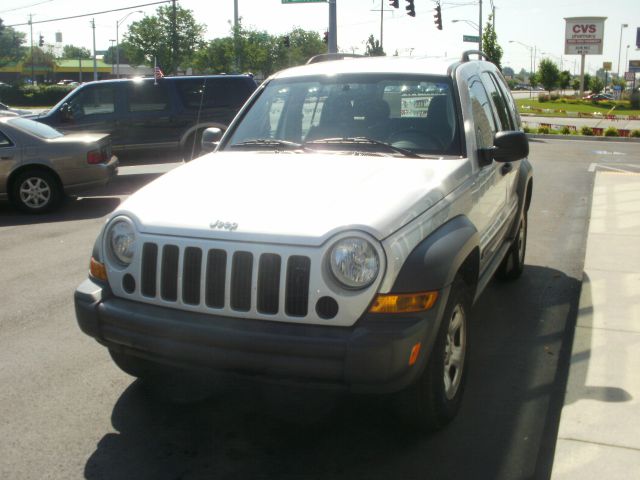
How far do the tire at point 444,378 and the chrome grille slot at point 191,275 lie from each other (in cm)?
109

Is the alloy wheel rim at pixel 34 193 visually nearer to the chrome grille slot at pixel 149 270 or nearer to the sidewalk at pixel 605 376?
the sidewalk at pixel 605 376

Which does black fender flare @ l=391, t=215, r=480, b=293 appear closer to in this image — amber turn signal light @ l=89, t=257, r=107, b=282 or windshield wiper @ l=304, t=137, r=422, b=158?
windshield wiper @ l=304, t=137, r=422, b=158

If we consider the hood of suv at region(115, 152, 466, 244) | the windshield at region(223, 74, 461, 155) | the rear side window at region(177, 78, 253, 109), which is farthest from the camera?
the rear side window at region(177, 78, 253, 109)

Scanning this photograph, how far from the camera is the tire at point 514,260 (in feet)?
22.9

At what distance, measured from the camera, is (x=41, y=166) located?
37.1ft

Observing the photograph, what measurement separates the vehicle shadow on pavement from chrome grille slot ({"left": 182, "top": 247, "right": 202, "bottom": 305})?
469 millimetres

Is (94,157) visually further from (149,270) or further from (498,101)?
(149,270)

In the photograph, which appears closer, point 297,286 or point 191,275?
point 297,286

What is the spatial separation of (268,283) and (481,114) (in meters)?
2.55

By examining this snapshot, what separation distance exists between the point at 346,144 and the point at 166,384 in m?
1.80

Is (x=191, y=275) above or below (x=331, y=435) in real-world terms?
above

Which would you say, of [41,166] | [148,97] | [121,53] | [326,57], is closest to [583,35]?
[148,97]

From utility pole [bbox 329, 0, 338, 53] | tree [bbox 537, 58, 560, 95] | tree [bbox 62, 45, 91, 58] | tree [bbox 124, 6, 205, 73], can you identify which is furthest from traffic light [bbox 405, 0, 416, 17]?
tree [bbox 62, 45, 91, 58]

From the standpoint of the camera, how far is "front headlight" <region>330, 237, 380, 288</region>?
3.47 metres
